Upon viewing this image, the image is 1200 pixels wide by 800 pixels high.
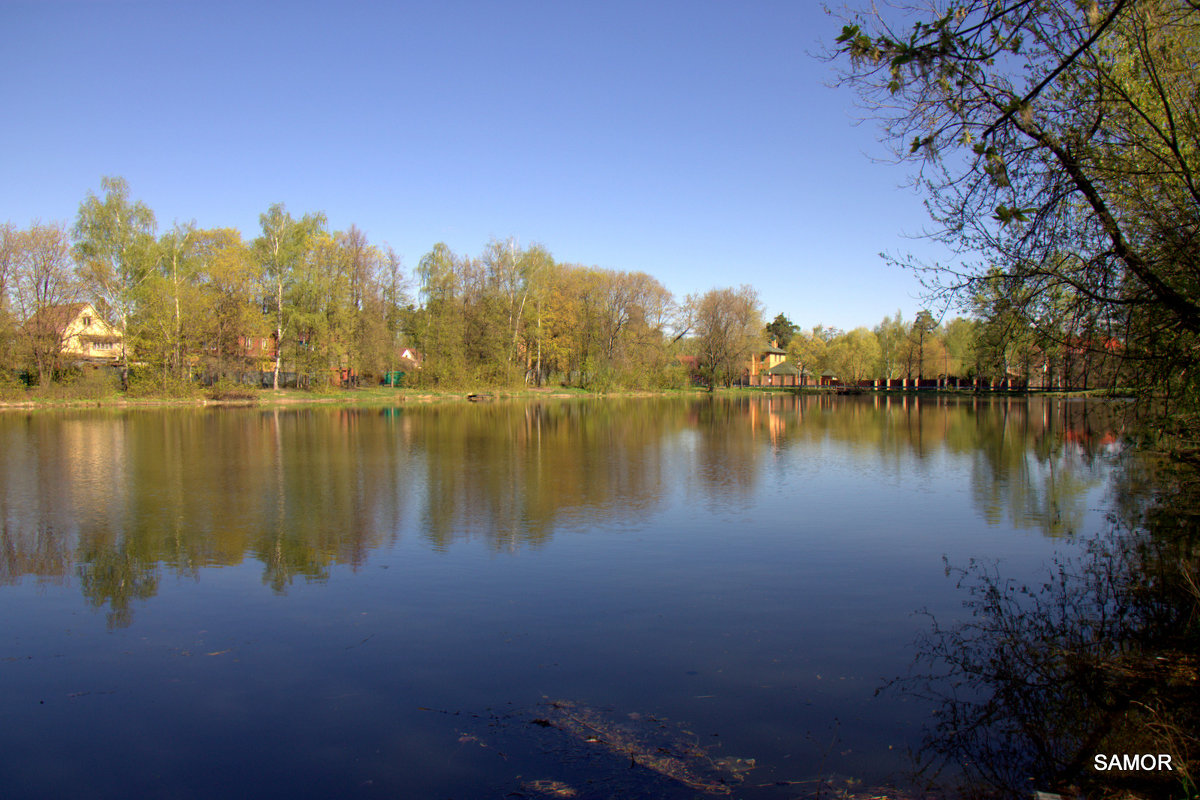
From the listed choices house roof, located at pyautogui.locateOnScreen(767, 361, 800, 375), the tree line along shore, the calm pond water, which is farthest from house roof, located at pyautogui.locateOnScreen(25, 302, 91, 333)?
house roof, located at pyautogui.locateOnScreen(767, 361, 800, 375)

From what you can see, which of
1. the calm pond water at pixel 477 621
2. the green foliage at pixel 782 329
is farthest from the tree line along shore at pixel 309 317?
the green foliage at pixel 782 329

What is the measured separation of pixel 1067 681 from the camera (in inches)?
218

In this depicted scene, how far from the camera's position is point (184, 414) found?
35.7 m

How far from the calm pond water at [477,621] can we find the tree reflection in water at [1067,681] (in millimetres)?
314

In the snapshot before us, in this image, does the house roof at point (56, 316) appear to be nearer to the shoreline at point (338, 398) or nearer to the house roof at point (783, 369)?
the shoreline at point (338, 398)

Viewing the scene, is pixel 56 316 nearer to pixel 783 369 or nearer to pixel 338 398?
pixel 338 398

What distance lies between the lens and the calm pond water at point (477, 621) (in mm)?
4551

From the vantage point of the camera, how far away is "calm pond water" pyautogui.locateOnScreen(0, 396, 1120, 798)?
14.9ft

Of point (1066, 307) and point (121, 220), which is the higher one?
point (121, 220)

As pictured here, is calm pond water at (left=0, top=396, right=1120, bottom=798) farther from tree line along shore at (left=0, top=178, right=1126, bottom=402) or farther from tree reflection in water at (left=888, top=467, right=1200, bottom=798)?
tree line along shore at (left=0, top=178, right=1126, bottom=402)

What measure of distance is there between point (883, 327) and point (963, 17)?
103469 millimetres

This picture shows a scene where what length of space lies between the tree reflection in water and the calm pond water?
31 centimetres

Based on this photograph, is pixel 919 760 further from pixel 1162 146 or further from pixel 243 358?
pixel 243 358

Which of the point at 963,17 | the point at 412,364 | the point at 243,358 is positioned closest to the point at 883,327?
the point at 412,364
